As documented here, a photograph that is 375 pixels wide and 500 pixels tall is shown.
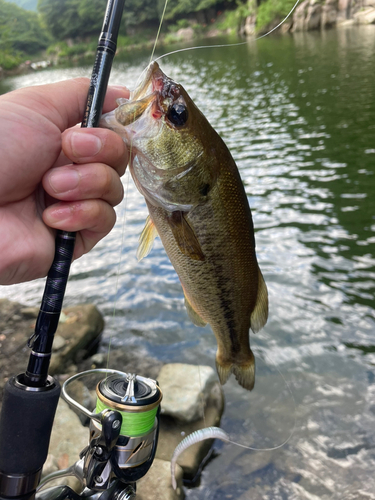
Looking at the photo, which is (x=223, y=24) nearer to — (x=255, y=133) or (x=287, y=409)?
(x=255, y=133)

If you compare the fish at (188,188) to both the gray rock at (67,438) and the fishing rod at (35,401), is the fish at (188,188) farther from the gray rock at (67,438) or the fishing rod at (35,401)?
the gray rock at (67,438)

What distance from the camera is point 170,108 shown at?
166cm

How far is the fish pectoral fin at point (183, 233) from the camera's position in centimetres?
178

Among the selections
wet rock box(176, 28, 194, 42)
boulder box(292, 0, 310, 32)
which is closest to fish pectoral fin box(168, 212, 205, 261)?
boulder box(292, 0, 310, 32)

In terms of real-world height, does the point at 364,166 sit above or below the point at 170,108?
below

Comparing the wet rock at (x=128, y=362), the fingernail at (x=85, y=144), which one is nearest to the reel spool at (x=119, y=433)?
the fingernail at (x=85, y=144)

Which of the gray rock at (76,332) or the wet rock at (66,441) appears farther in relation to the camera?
the gray rock at (76,332)

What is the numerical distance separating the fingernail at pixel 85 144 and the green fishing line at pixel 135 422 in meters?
1.11

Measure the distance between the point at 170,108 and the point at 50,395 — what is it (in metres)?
1.22

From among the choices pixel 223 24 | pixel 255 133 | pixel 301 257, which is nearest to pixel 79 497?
pixel 301 257

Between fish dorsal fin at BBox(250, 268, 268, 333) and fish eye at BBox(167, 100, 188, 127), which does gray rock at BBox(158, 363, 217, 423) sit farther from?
fish eye at BBox(167, 100, 188, 127)

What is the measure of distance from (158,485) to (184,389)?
1038 mm

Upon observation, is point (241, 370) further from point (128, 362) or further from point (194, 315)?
point (128, 362)

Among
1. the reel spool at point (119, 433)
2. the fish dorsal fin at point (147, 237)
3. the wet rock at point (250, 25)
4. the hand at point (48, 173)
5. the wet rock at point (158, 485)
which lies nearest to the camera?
the hand at point (48, 173)
